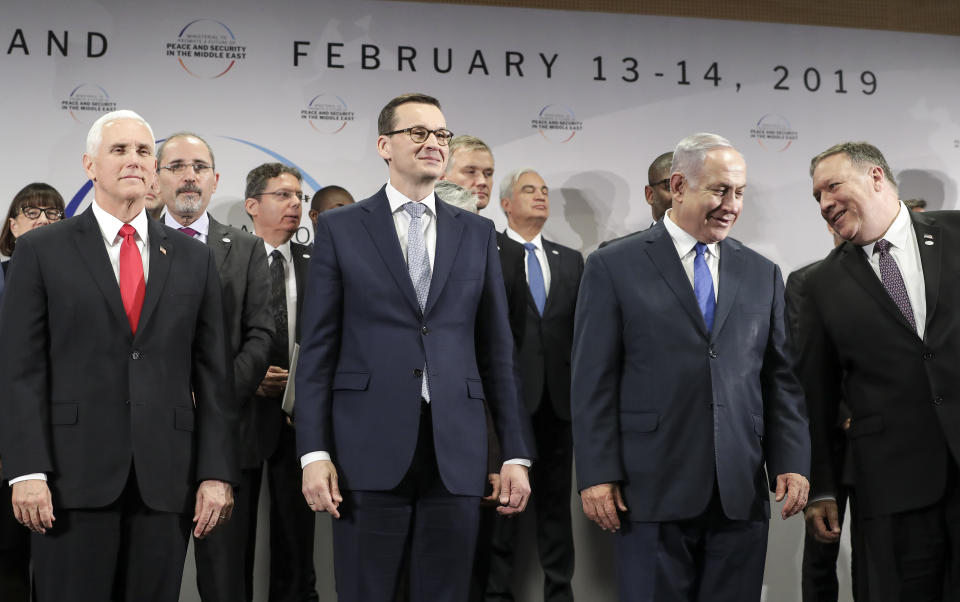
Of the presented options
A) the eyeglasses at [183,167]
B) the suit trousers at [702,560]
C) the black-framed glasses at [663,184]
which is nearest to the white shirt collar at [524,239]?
the black-framed glasses at [663,184]

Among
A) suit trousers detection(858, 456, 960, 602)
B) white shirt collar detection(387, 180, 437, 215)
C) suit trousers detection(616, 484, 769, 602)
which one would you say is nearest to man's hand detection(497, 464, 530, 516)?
suit trousers detection(616, 484, 769, 602)

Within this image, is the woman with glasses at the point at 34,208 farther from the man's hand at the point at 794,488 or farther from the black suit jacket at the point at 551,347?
the man's hand at the point at 794,488

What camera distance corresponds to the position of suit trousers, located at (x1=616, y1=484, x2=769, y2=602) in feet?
8.99

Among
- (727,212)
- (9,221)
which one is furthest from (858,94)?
(9,221)

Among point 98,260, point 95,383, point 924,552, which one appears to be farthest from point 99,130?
point 924,552

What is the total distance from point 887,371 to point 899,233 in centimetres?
47

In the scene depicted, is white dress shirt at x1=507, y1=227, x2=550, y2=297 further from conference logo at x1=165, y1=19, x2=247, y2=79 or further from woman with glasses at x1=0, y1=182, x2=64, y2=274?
woman with glasses at x1=0, y1=182, x2=64, y2=274

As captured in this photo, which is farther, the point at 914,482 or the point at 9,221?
the point at 9,221

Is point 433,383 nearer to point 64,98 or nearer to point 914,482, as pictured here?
point 914,482

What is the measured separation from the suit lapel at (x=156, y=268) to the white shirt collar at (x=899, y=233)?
7.02 ft

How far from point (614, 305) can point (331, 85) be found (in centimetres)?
295

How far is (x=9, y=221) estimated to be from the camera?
4621mm

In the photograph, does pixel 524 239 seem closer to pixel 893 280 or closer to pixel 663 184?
pixel 663 184

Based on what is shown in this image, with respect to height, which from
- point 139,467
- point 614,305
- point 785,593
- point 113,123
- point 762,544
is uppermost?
point 113,123
